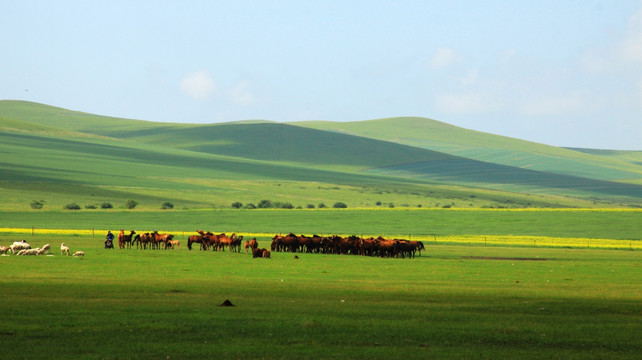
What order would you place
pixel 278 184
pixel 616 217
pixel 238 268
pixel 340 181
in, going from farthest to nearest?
1. pixel 340 181
2. pixel 278 184
3. pixel 616 217
4. pixel 238 268

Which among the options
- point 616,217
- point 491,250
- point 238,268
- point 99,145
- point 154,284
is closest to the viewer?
point 154,284

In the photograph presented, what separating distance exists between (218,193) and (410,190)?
4300cm

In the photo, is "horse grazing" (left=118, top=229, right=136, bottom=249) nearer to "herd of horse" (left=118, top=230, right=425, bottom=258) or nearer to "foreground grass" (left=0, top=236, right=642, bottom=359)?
"herd of horse" (left=118, top=230, right=425, bottom=258)

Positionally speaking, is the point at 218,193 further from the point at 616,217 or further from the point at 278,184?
the point at 616,217

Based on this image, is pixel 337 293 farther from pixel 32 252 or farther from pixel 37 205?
pixel 37 205

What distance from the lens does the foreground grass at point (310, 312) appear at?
16.8 metres

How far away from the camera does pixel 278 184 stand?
156 m

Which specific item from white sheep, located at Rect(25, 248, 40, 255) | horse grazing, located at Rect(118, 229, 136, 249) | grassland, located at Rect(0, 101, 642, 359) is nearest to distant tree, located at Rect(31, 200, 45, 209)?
grassland, located at Rect(0, 101, 642, 359)

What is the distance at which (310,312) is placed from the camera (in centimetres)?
2164

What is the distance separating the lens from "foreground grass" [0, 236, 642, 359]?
16.8 metres

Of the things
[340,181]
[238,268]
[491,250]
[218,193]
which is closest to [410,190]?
[340,181]

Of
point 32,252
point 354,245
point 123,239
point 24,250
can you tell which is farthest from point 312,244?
point 24,250

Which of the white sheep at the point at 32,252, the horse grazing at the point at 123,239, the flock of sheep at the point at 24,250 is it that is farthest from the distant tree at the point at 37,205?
the white sheep at the point at 32,252

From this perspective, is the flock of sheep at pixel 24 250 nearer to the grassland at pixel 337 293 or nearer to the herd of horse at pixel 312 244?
the grassland at pixel 337 293
